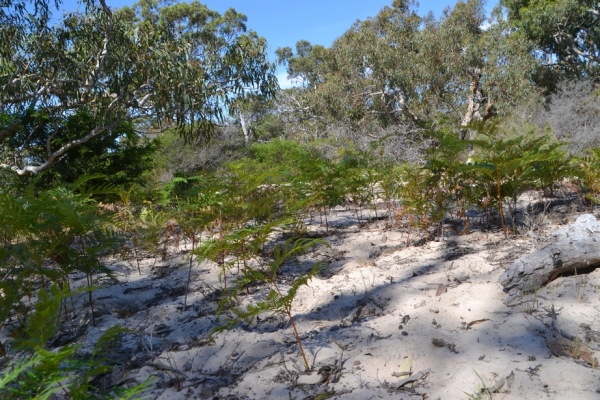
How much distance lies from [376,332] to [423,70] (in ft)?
58.9

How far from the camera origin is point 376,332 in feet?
9.36

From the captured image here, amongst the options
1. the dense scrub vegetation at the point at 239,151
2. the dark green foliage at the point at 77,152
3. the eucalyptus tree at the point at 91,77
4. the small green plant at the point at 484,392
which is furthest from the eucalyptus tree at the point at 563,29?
the small green plant at the point at 484,392

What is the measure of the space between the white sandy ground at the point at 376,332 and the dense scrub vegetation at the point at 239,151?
0.63ft

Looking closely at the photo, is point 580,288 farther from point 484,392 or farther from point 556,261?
point 484,392

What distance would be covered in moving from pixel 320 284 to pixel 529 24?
827 inches

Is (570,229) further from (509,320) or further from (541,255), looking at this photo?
(509,320)

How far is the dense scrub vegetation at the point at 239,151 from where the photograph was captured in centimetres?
303

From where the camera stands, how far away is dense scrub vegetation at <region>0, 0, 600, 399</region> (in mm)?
3025

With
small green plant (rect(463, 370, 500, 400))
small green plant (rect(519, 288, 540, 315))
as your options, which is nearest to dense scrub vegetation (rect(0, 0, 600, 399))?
small green plant (rect(463, 370, 500, 400))

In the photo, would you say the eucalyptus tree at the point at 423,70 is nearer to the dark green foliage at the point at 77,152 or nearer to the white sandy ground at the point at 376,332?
the dark green foliage at the point at 77,152

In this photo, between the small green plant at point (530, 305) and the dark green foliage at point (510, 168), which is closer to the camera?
the small green plant at point (530, 305)

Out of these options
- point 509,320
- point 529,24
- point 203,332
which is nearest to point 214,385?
point 203,332

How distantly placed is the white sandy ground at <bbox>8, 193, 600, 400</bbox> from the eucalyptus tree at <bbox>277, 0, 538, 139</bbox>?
16.3m

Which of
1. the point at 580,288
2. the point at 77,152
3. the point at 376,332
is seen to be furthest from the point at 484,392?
the point at 77,152
